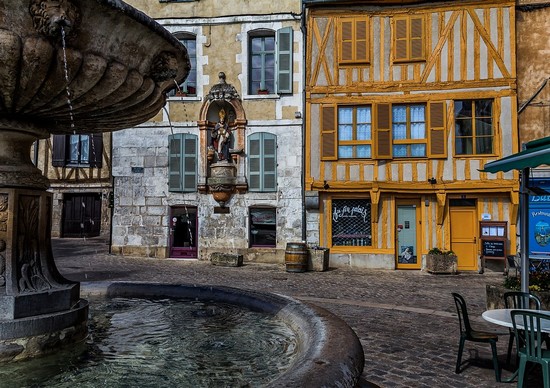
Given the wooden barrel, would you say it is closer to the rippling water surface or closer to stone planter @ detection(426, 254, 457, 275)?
stone planter @ detection(426, 254, 457, 275)

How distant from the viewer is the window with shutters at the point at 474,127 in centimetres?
1437

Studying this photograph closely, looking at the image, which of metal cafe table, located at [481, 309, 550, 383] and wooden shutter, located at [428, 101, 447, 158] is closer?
metal cafe table, located at [481, 309, 550, 383]

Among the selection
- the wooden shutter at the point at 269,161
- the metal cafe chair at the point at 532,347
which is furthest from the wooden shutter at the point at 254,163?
the metal cafe chair at the point at 532,347

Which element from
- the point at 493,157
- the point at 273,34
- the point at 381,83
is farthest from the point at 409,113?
the point at 273,34

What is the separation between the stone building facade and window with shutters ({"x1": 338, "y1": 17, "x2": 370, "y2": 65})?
148 centimetres

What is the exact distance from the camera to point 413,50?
48.2 feet

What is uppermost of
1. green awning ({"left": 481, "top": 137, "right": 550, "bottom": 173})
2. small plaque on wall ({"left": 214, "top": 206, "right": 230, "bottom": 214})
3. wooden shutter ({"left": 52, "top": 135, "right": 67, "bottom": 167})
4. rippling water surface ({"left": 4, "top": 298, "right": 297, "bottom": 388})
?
wooden shutter ({"left": 52, "top": 135, "right": 67, "bottom": 167})

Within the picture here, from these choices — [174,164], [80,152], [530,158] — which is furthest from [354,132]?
[80,152]

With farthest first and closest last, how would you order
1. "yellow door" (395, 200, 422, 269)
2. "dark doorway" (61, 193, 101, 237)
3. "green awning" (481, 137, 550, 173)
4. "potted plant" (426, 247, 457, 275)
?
"dark doorway" (61, 193, 101, 237) < "yellow door" (395, 200, 422, 269) < "potted plant" (426, 247, 457, 275) < "green awning" (481, 137, 550, 173)

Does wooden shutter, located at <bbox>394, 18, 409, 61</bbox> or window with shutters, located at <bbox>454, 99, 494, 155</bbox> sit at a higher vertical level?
wooden shutter, located at <bbox>394, 18, 409, 61</bbox>

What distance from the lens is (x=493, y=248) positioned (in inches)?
541

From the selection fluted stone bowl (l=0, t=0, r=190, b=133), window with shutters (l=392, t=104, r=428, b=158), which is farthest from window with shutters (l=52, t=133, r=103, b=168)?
fluted stone bowl (l=0, t=0, r=190, b=133)

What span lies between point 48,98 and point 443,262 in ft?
40.7

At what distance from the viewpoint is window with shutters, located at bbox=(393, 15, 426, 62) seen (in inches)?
576
